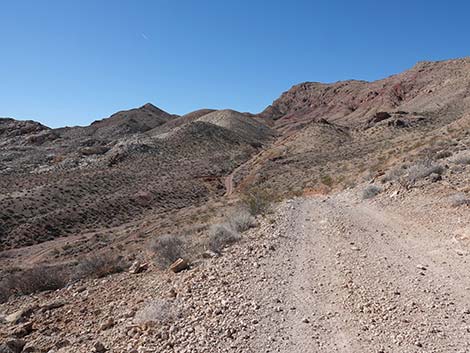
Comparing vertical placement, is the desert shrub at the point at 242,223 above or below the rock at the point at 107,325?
above

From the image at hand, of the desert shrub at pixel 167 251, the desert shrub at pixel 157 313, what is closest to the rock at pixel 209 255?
the desert shrub at pixel 167 251

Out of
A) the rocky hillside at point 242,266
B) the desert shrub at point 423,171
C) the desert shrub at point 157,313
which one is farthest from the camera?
the desert shrub at point 423,171

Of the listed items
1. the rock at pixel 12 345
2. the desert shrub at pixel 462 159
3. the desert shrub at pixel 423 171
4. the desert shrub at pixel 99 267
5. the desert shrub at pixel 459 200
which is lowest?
the rock at pixel 12 345

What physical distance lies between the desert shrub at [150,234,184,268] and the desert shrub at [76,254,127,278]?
1.25 m

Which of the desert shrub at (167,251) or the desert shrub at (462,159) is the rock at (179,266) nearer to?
the desert shrub at (167,251)

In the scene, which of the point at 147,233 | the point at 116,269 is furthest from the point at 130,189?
the point at 116,269

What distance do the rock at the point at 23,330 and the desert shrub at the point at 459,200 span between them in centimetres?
1167

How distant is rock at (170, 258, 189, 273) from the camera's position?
1011 cm

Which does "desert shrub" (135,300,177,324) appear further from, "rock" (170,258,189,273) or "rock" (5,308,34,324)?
"rock" (5,308,34,324)

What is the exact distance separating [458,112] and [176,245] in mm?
54924

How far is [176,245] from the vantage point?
12242 millimetres

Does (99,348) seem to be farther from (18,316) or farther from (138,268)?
(138,268)

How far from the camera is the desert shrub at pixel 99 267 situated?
40.0ft

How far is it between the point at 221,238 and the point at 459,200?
280 inches
